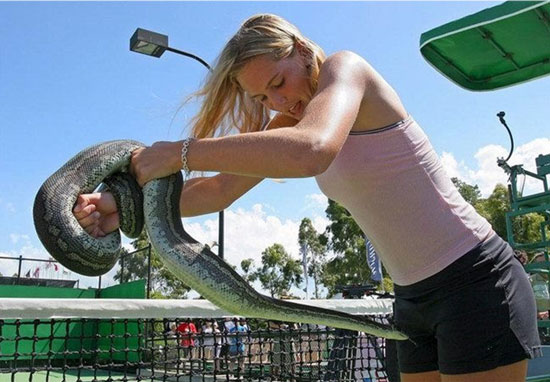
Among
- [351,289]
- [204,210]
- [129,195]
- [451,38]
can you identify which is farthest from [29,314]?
[351,289]

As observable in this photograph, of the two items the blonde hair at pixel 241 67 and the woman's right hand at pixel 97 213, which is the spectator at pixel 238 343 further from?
the woman's right hand at pixel 97 213

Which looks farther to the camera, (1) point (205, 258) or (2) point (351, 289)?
(2) point (351, 289)

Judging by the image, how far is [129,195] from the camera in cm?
195

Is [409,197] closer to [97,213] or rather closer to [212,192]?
[212,192]

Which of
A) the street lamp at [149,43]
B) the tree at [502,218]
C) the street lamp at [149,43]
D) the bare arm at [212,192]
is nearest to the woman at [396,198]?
the bare arm at [212,192]

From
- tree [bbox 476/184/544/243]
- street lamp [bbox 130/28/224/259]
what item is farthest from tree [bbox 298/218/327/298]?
street lamp [bbox 130/28/224/259]

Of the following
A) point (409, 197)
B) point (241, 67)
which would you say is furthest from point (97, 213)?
A: point (409, 197)

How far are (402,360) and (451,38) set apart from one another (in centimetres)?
224

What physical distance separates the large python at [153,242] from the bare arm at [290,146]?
Result: 15 centimetres

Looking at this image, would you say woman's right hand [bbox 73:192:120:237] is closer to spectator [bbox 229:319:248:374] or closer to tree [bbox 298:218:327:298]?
spectator [bbox 229:319:248:374]

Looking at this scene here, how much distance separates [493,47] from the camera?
370 centimetres

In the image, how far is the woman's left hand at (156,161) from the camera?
1791 millimetres

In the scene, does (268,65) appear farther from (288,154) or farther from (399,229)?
(399,229)

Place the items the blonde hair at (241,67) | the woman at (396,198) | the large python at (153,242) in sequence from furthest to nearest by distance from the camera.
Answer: the blonde hair at (241,67) → the woman at (396,198) → the large python at (153,242)
